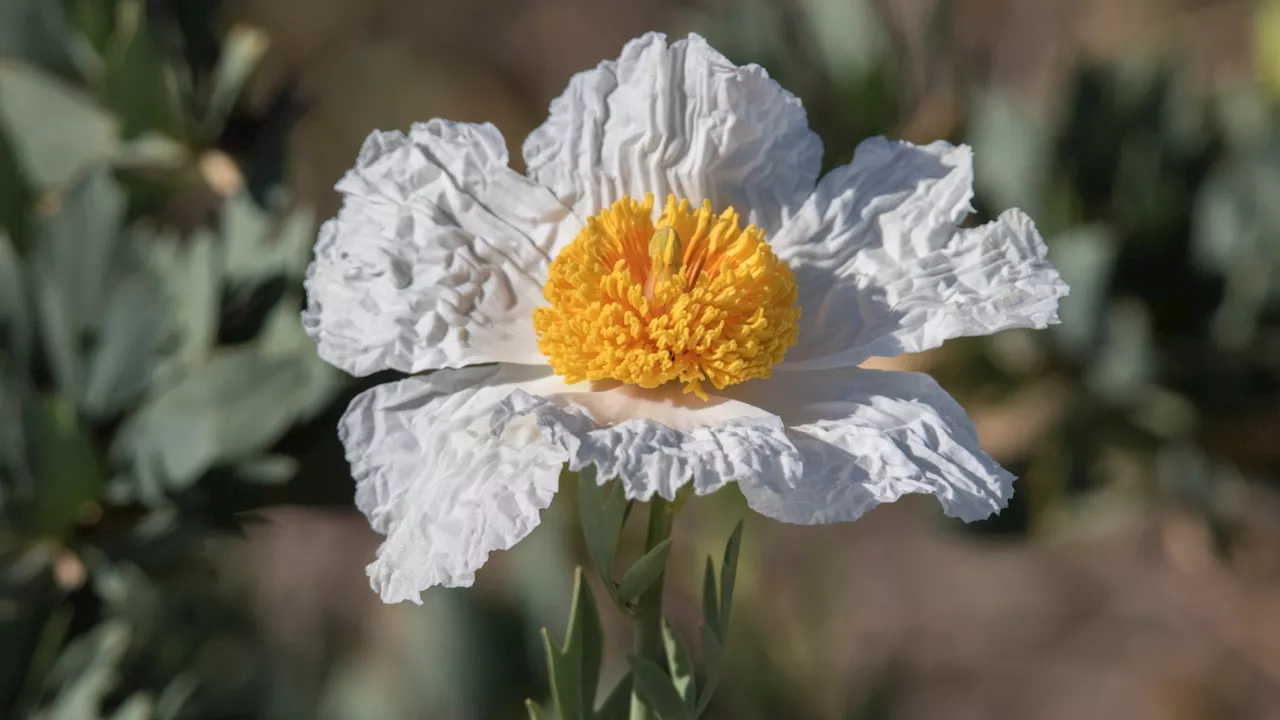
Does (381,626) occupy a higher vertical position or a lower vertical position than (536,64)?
lower

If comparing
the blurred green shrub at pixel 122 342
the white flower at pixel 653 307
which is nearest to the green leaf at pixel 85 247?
the blurred green shrub at pixel 122 342

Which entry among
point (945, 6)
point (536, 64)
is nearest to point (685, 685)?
point (945, 6)

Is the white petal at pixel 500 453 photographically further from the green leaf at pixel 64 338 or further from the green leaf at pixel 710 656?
the green leaf at pixel 64 338

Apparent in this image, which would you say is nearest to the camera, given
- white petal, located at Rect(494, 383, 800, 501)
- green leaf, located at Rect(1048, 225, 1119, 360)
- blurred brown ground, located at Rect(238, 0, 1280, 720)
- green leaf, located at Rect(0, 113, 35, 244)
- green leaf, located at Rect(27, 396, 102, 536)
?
white petal, located at Rect(494, 383, 800, 501)

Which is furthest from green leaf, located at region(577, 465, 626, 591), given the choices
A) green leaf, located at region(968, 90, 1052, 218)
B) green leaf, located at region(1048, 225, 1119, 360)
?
green leaf, located at region(968, 90, 1052, 218)

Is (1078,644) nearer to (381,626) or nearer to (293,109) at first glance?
(381,626)

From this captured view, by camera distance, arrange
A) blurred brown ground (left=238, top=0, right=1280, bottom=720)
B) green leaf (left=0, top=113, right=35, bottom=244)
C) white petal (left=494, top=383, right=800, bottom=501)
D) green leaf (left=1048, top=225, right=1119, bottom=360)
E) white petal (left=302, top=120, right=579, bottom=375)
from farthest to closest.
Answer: blurred brown ground (left=238, top=0, right=1280, bottom=720)
green leaf (left=1048, top=225, right=1119, bottom=360)
green leaf (left=0, top=113, right=35, bottom=244)
white petal (left=302, top=120, right=579, bottom=375)
white petal (left=494, top=383, right=800, bottom=501)

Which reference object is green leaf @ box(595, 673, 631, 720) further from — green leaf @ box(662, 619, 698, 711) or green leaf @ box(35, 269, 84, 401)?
green leaf @ box(35, 269, 84, 401)
